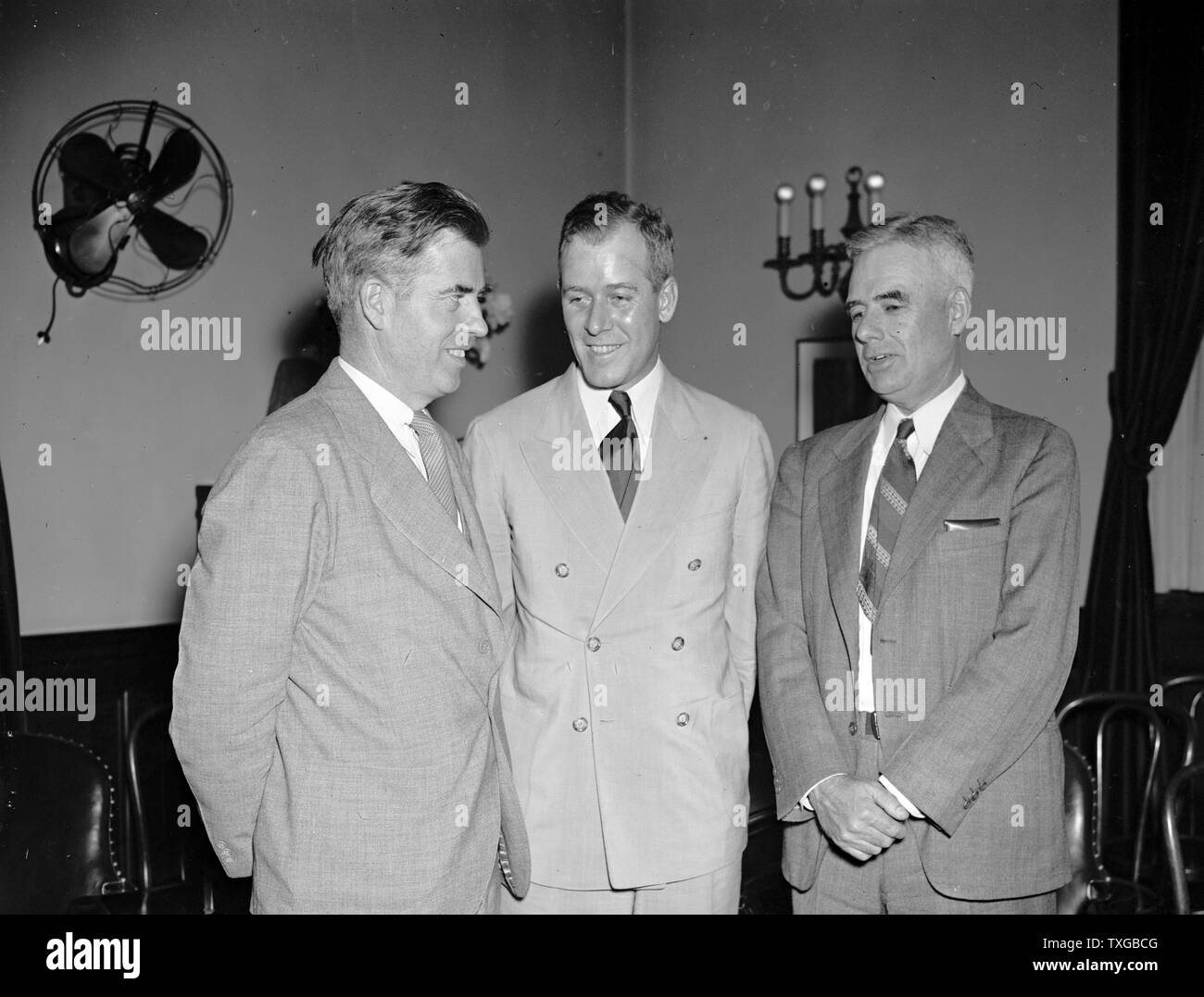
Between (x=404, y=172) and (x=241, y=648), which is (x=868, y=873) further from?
(x=404, y=172)

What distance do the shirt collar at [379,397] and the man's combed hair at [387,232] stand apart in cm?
10

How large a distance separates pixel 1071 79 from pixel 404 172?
2.86 metres

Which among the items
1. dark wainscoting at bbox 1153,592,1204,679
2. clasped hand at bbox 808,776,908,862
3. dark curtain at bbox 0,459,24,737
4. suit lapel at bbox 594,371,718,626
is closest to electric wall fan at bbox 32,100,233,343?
dark curtain at bbox 0,459,24,737

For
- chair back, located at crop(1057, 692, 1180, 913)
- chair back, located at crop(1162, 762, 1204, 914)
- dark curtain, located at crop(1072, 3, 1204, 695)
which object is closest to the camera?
chair back, located at crop(1162, 762, 1204, 914)

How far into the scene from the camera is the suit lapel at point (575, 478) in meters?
2.24

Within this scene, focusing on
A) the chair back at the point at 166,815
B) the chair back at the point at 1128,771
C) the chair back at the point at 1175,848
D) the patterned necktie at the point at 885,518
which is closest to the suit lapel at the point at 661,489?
the patterned necktie at the point at 885,518

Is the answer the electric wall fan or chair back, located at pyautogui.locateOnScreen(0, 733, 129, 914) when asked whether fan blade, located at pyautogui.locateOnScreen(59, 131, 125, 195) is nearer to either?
the electric wall fan

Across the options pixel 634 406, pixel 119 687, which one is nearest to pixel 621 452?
pixel 634 406

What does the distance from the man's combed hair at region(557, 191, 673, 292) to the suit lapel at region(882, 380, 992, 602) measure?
0.67 metres

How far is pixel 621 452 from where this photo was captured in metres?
2.31

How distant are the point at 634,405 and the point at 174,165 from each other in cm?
270

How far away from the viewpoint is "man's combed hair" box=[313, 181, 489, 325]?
1.94 m

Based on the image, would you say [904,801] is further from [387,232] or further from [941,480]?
[387,232]

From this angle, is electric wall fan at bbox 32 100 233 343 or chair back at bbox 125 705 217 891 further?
electric wall fan at bbox 32 100 233 343
